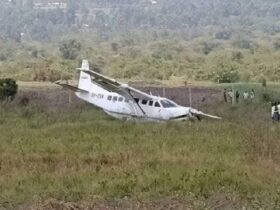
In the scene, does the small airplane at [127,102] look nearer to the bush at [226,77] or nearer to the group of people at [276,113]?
the group of people at [276,113]

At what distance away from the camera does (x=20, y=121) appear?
28078 millimetres

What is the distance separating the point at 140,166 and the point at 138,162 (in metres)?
0.60

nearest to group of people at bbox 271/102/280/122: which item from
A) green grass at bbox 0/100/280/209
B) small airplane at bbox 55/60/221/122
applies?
small airplane at bbox 55/60/221/122

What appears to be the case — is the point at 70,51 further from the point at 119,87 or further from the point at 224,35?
the point at 119,87

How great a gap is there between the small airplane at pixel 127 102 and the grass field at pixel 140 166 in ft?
14.0

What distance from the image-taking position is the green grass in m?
13.0

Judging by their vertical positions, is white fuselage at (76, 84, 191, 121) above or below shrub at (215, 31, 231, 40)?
below

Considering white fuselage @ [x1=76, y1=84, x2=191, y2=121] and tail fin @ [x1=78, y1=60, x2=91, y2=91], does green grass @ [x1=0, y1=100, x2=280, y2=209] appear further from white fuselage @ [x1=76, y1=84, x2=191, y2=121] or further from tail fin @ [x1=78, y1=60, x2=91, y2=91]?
tail fin @ [x1=78, y1=60, x2=91, y2=91]

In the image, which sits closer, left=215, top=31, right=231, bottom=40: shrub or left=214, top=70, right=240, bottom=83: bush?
left=214, top=70, right=240, bottom=83: bush

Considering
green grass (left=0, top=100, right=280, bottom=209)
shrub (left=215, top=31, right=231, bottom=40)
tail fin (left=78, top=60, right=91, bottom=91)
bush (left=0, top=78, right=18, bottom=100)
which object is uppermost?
shrub (left=215, top=31, right=231, bottom=40)

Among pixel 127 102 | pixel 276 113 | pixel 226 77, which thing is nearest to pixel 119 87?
pixel 127 102

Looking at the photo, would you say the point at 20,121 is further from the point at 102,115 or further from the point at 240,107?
the point at 240,107

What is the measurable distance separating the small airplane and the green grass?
4.09m

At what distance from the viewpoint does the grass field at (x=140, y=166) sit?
40.3 feet
